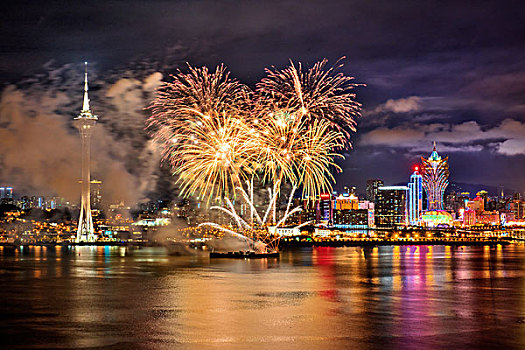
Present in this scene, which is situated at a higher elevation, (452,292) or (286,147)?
(286,147)

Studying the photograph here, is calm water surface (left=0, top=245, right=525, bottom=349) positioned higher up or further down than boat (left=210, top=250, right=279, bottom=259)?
higher up

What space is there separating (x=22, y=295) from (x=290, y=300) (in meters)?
12.7

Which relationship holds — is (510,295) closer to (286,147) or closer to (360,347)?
(360,347)

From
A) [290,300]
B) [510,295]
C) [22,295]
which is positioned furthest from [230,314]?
[510,295]

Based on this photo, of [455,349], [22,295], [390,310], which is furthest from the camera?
[22,295]

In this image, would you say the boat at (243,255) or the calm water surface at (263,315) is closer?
the calm water surface at (263,315)

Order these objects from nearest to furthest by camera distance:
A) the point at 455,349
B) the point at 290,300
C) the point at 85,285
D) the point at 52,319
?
the point at 455,349
the point at 52,319
the point at 290,300
the point at 85,285

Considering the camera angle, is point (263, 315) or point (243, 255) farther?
point (243, 255)

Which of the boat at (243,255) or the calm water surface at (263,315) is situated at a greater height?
the calm water surface at (263,315)

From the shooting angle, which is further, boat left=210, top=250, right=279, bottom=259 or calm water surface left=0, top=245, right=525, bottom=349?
boat left=210, top=250, right=279, bottom=259

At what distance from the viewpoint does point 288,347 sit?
16203 millimetres

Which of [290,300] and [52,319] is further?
[290,300]

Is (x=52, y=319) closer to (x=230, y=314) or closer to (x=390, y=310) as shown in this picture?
(x=230, y=314)

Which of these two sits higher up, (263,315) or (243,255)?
(263,315)
